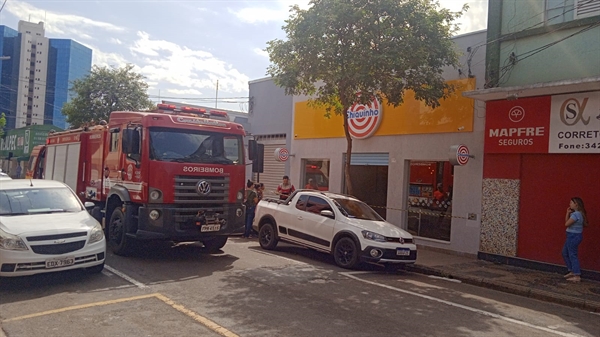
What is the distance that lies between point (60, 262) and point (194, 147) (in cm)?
370

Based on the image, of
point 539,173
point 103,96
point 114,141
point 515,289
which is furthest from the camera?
point 103,96

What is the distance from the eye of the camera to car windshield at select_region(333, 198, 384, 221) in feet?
36.7

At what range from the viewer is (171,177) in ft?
32.2

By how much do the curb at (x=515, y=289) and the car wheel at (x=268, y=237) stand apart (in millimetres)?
3389

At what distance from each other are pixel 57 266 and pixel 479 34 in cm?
1175

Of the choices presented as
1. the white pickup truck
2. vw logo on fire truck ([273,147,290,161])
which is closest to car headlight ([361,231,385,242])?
the white pickup truck

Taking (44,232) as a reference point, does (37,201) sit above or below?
above

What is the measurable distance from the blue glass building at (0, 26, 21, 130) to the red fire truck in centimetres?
7335

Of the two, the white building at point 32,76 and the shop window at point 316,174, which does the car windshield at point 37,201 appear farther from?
the white building at point 32,76

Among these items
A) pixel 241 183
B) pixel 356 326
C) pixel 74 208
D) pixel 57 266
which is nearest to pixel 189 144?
pixel 241 183

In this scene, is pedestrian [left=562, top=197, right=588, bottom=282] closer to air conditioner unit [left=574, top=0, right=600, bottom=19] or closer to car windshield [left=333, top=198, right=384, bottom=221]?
car windshield [left=333, top=198, right=384, bottom=221]

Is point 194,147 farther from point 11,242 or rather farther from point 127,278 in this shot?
point 11,242

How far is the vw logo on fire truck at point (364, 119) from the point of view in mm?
15859

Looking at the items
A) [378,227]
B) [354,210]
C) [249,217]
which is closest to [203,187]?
[354,210]
